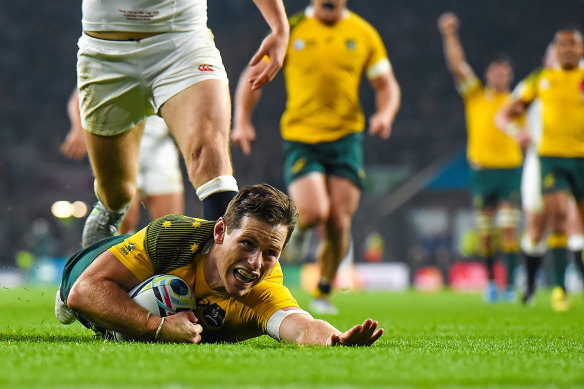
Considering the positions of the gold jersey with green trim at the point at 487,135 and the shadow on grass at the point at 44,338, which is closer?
the shadow on grass at the point at 44,338

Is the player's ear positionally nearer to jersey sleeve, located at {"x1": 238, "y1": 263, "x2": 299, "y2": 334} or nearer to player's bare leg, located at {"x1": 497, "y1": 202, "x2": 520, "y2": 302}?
jersey sleeve, located at {"x1": 238, "y1": 263, "x2": 299, "y2": 334}

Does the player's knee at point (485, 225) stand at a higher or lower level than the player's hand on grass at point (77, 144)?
lower

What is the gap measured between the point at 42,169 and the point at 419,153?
11071 millimetres

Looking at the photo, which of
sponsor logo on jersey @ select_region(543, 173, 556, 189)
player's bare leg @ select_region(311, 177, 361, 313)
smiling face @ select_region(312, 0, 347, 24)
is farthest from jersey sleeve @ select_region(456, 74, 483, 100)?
player's bare leg @ select_region(311, 177, 361, 313)

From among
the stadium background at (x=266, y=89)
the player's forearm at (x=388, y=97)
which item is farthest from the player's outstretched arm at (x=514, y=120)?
the stadium background at (x=266, y=89)

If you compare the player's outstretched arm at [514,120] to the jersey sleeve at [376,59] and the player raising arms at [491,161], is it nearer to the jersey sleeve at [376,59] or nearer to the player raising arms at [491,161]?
the player raising arms at [491,161]

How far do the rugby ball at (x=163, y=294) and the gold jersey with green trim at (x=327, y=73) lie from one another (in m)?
3.65

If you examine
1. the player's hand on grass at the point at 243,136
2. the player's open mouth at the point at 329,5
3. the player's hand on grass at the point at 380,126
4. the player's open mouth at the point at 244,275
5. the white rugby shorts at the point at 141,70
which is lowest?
the player's hand on grass at the point at 243,136

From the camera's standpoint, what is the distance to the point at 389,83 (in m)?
6.72

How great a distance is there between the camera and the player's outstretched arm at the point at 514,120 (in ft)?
26.9

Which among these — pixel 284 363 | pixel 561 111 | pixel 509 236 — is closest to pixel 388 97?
pixel 561 111

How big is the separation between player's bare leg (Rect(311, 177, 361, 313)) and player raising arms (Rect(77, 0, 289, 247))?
265 centimetres

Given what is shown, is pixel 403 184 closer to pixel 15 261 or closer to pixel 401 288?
pixel 401 288

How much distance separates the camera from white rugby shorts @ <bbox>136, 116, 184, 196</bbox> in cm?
707
